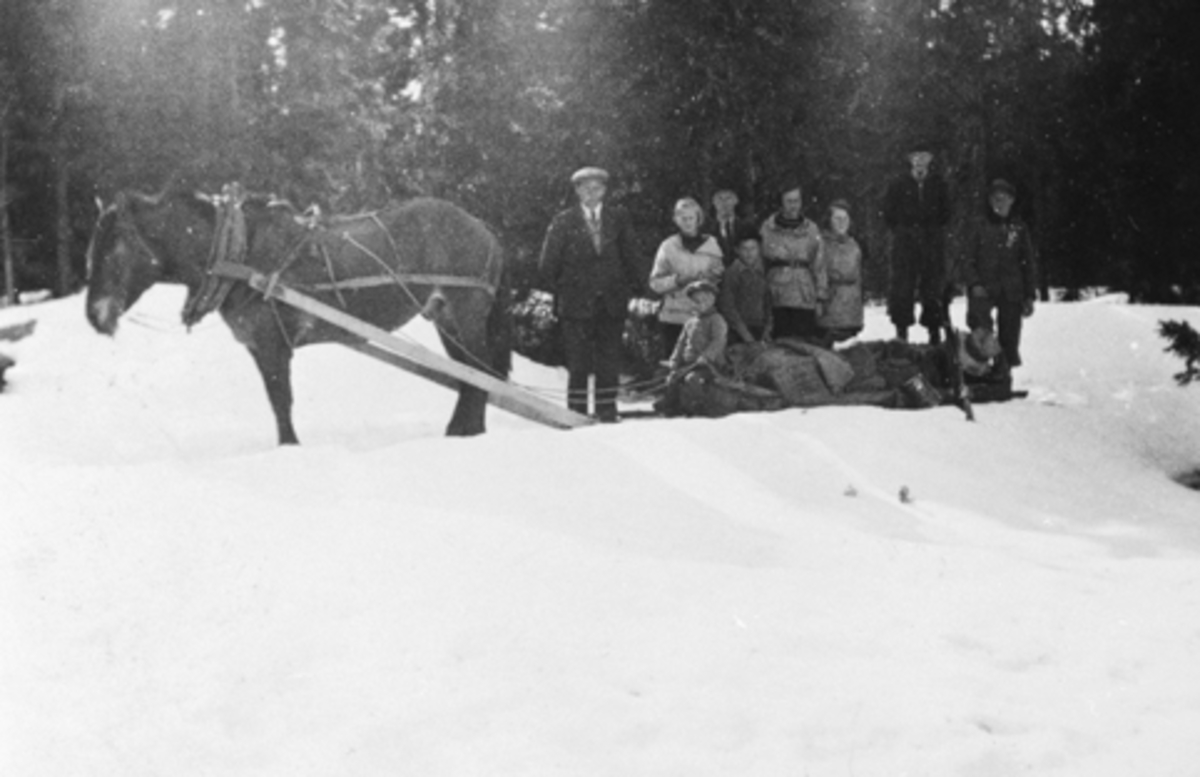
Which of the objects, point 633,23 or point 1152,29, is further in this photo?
point 633,23

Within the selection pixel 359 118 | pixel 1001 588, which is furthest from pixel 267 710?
pixel 359 118

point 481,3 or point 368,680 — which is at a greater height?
point 481,3

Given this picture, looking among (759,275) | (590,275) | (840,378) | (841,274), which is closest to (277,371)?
(590,275)

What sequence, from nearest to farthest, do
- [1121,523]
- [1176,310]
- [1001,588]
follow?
[1001,588]
[1121,523]
[1176,310]

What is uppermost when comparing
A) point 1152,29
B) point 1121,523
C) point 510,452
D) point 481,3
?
point 481,3

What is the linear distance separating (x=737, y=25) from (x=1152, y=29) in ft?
14.2

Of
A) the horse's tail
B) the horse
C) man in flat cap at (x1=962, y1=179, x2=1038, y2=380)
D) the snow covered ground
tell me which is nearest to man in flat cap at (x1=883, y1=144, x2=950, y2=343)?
man in flat cap at (x1=962, y1=179, x2=1038, y2=380)

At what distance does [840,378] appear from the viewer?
9.84 metres

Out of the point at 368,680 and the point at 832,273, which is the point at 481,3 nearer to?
the point at 832,273

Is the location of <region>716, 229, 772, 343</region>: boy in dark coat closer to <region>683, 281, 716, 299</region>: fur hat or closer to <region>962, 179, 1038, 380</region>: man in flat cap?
<region>683, 281, 716, 299</region>: fur hat

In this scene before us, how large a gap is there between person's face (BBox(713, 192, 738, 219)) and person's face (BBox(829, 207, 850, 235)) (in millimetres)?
934

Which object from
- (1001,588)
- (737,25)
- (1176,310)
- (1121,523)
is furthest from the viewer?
(1176,310)

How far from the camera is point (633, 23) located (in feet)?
44.4

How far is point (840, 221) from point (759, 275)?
3.94ft
